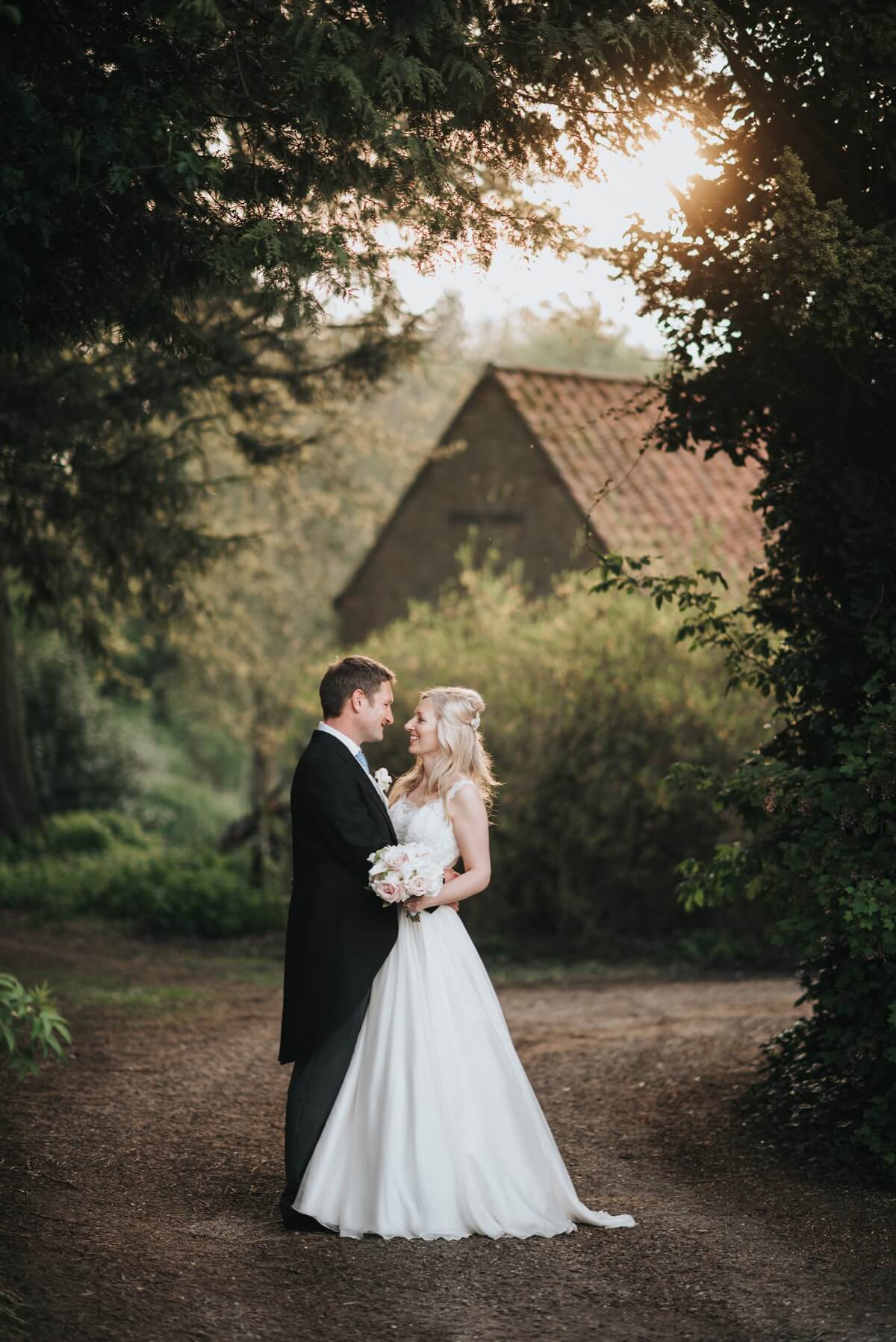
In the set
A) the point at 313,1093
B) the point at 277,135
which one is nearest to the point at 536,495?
the point at 277,135

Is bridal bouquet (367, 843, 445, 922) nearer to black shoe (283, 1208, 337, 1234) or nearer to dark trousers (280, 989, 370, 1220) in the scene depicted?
dark trousers (280, 989, 370, 1220)

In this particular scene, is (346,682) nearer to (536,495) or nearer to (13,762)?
(13,762)

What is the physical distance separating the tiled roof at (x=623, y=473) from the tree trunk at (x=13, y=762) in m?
7.78

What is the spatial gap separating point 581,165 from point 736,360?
1.29 meters

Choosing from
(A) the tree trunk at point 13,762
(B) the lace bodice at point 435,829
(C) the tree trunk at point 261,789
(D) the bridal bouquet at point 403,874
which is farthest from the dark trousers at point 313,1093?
(A) the tree trunk at point 13,762

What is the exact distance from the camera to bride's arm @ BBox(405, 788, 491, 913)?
5.74 meters

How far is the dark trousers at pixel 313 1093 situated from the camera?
572 cm

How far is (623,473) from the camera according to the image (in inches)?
882

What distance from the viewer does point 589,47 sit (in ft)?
17.7

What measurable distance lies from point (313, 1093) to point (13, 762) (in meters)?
14.3

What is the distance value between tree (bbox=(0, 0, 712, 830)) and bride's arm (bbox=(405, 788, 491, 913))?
6.51ft

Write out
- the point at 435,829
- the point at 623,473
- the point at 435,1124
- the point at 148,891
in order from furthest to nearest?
the point at 623,473, the point at 148,891, the point at 435,829, the point at 435,1124

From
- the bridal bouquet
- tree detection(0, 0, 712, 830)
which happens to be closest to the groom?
the bridal bouquet

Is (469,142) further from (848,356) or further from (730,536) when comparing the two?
(730,536)
